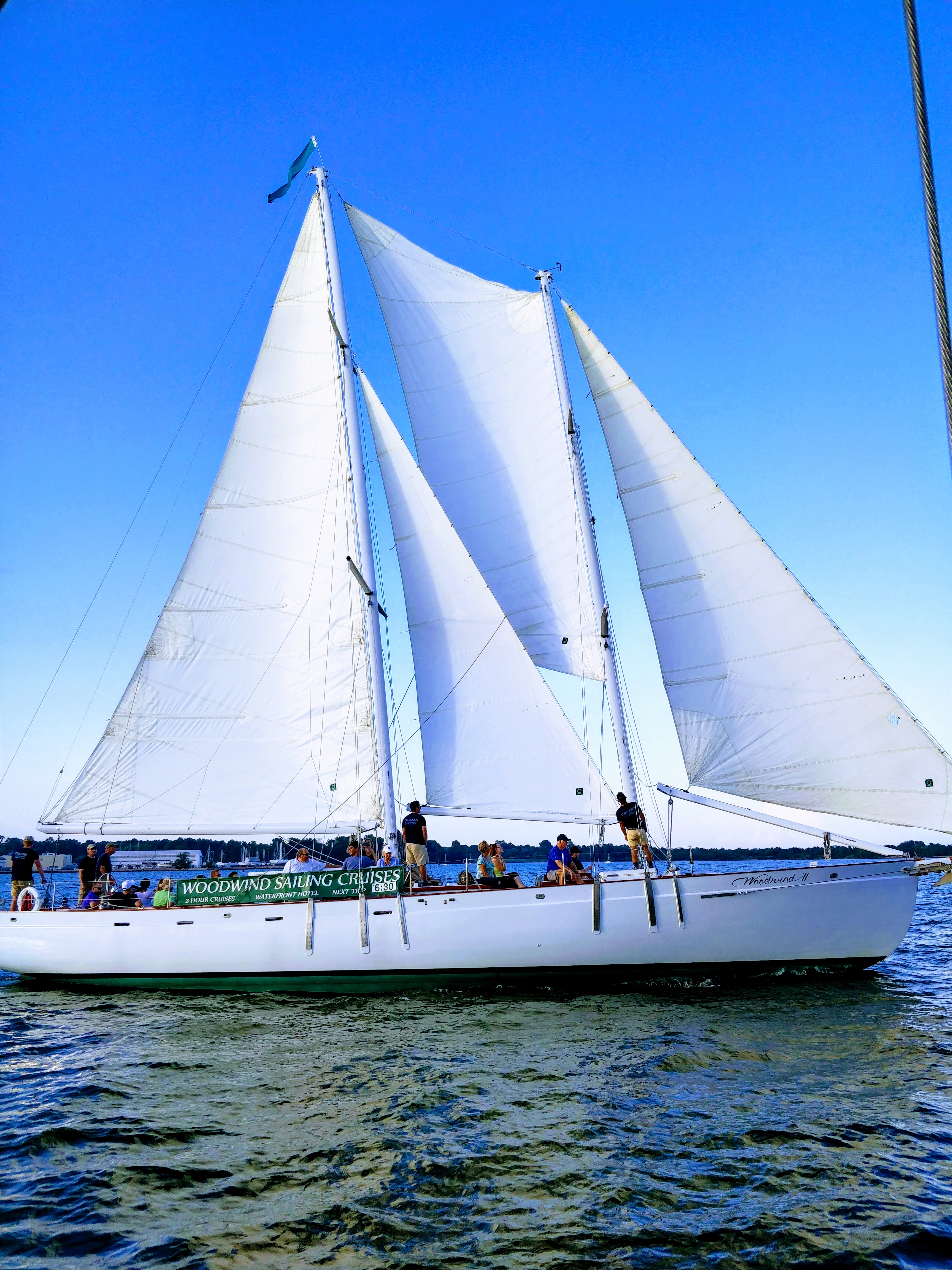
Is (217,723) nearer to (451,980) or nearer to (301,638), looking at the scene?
(301,638)

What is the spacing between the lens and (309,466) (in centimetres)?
1975

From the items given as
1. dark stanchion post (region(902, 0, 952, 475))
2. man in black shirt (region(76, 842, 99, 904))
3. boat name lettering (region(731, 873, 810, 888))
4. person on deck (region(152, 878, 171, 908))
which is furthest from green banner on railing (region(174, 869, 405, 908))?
dark stanchion post (region(902, 0, 952, 475))

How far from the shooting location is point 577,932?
14844mm

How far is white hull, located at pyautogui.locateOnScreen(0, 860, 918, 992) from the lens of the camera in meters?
14.7

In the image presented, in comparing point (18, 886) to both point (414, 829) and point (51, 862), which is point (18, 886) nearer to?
point (414, 829)

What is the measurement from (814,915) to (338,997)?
30.1 feet

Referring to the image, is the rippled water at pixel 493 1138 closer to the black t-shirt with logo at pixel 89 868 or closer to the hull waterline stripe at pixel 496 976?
the hull waterline stripe at pixel 496 976

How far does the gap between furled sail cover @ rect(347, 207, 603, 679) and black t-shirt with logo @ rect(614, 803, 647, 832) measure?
336cm

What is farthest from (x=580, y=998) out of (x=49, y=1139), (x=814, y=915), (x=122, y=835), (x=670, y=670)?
(x=122, y=835)

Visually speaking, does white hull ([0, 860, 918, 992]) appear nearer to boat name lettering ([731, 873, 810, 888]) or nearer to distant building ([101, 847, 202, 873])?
boat name lettering ([731, 873, 810, 888])

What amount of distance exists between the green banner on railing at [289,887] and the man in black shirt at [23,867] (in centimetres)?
389

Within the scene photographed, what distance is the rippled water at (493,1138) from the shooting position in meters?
6.19

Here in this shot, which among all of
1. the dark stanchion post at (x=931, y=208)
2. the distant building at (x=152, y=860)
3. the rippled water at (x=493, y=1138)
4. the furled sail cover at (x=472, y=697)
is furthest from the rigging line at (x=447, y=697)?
the distant building at (x=152, y=860)

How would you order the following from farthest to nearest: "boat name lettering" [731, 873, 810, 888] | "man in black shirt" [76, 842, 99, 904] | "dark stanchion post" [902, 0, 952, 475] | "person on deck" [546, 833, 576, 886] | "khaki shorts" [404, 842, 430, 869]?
"man in black shirt" [76, 842, 99, 904]
"khaki shorts" [404, 842, 430, 869]
"person on deck" [546, 833, 576, 886]
"boat name lettering" [731, 873, 810, 888]
"dark stanchion post" [902, 0, 952, 475]
